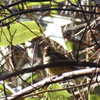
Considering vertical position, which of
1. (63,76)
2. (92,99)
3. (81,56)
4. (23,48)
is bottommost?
(92,99)

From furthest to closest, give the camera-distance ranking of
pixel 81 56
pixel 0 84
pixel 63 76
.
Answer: pixel 81 56 → pixel 0 84 → pixel 63 76

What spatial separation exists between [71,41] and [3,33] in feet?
3.37

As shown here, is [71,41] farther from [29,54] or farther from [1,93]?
[1,93]

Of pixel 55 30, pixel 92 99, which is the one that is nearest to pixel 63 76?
pixel 55 30

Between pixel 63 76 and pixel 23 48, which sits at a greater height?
pixel 23 48

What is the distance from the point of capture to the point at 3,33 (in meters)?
1.90

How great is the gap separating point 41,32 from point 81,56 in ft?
4.07

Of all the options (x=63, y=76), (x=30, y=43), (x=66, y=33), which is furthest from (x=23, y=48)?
(x=63, y=76)

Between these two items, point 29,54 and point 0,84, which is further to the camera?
point 29,54

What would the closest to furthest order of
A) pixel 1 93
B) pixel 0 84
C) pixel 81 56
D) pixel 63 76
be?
1. pixel 63 76
2. pixel 0 84
3. pixel 1 93
4. pixel 81 56

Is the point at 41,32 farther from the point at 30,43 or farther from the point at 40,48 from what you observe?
the point at 40,48

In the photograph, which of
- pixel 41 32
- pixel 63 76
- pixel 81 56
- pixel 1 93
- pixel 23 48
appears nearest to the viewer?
pixel 63 76

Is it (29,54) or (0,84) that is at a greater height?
(29,54)

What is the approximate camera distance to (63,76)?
1.31m
